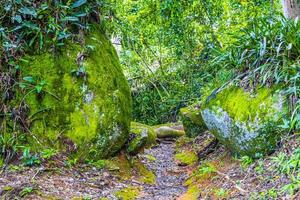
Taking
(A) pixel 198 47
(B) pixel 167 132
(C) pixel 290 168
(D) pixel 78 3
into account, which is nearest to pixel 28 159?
(D) pixel 78 3

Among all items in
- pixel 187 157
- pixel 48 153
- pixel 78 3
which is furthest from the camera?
pixel 187 157

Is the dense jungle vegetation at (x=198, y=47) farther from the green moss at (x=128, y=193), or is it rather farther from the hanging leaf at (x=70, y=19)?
the green moss at (x=128, y=193)

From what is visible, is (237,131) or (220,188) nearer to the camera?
(220,188)

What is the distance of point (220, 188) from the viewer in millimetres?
3662

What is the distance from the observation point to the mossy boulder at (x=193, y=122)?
22.9ft

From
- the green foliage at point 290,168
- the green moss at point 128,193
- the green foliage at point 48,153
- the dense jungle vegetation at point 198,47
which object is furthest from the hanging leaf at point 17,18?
the green foliage at point 290,168

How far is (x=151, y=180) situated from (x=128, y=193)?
756 millimetres

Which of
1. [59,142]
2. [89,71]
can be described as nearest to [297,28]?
[89,71]

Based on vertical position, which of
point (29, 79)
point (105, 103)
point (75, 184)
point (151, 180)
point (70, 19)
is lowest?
point (151, 180)

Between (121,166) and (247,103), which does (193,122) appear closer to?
(121,166)

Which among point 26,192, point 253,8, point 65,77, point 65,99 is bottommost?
point 26,192

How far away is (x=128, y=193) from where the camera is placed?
3.99m

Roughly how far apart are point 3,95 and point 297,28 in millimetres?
3870

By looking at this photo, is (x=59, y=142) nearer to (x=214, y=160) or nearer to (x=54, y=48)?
(x=54, y=48)
